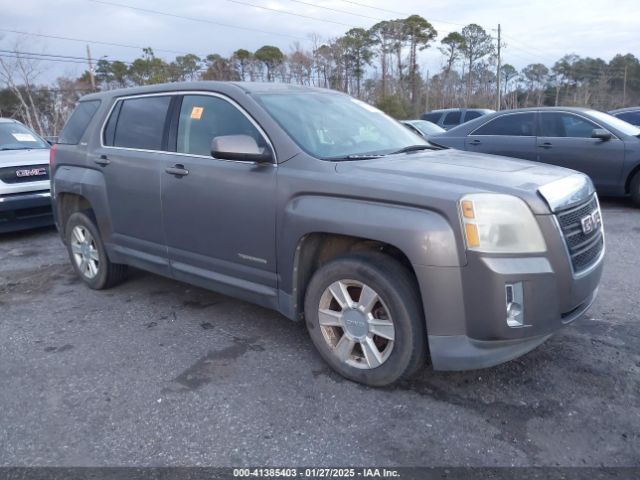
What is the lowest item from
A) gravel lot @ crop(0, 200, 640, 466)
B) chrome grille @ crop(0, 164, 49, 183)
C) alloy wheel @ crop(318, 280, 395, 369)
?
gravel lot @ crop(0, 200, 640, 466)

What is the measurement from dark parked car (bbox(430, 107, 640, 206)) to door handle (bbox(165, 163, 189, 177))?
6.49m

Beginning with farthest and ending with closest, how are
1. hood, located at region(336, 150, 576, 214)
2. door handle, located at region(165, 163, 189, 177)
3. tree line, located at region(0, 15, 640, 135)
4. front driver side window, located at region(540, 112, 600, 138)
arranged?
tree line, located at region(0, 15, 640, 135) < front driver side window, located at region(540, 112, 600, 138) < door handle, located at region(165, 163, 189, 177) < hood, located at region(336, 150, 576, 214)

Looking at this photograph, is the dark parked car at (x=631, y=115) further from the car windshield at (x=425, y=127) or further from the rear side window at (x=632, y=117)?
the car windshield at (x=425, y=127)

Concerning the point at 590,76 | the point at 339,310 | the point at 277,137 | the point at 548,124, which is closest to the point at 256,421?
the point at 339,310

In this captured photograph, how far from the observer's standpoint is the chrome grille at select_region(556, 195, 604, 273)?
9.42ft

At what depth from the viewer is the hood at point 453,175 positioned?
2785 mm

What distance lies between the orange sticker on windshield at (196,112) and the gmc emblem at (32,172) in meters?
4.45

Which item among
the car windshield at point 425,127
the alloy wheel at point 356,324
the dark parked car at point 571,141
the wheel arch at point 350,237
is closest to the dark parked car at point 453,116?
the car windshield at point 425,127

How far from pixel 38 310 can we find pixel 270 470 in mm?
3175

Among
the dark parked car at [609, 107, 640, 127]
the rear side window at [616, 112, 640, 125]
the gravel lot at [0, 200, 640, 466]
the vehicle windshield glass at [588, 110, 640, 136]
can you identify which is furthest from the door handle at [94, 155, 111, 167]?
the rear side window at [616, 112, 640, 125]

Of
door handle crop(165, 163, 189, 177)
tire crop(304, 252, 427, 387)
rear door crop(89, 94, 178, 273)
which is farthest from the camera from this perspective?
rear door crop(89, 94, 178, 273)

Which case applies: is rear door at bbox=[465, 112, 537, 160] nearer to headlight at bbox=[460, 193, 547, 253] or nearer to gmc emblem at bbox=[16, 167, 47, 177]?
headlight at bbox=[460, 193, 547, 253]

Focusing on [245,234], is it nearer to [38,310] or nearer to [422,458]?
[422,458]

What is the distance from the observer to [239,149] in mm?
3369
